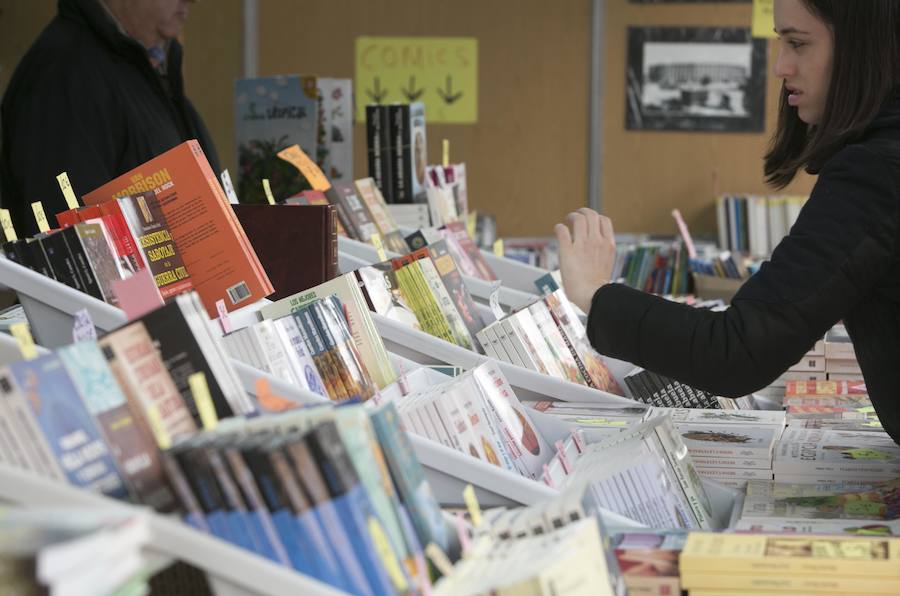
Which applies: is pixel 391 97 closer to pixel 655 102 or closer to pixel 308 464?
pixel 655 102

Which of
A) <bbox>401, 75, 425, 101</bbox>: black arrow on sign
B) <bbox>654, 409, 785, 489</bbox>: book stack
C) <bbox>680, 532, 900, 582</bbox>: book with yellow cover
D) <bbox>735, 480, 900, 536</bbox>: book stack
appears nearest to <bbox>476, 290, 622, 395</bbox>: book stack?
<bbox>654, 409, 785, 489</bbox>: book stack

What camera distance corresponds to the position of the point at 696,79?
19.9ft

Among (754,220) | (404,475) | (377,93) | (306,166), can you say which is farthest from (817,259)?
(377,93)

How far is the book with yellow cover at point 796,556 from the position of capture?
55.4 inches

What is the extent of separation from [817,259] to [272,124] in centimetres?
285

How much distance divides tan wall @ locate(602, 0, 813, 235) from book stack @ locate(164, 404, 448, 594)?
511 centimetres

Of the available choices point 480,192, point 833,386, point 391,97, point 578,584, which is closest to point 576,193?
point 480,192

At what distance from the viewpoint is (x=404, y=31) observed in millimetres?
6191

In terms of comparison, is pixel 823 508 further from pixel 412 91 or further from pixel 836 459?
pixel 412 91

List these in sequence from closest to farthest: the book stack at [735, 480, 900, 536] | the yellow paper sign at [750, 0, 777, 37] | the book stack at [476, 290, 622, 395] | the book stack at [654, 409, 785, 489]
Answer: the book stack at [735, 480, 900, 536] → the book stack at [654, 409, 785, 489] → the book stack at [476, 290, 622, 395] → the yellow paper sign at [750, 0, 777, 37]

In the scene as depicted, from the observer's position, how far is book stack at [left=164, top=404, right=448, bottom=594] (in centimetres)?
117

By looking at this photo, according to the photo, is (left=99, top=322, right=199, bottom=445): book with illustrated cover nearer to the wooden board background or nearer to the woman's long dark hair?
the woman's long dark hair

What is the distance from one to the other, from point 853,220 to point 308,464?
2.92 feet

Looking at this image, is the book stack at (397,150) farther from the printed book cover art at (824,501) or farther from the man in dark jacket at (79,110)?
the printed book cover art at (824,501)
